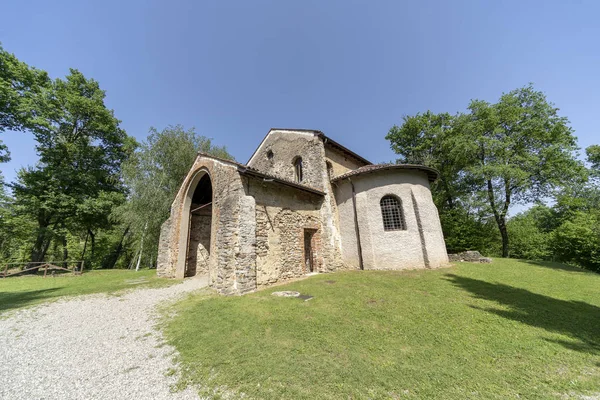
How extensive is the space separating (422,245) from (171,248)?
1457 cm

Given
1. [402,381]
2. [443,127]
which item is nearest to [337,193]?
[402,381]

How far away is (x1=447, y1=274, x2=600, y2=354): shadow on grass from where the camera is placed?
4.28 meters

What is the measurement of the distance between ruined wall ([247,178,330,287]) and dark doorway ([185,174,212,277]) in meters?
5.07

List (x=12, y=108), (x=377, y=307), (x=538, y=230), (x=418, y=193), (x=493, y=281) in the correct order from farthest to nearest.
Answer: (x=538, y=230) < (x=12, y=108) < (x=418, y=193) < (x=493, y=281) < (x=377, y=307)

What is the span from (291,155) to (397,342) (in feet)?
40.3

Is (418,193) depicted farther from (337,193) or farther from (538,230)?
(538,230)

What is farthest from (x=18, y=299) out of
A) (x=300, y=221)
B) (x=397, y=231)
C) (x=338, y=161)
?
(x=397, y=231)

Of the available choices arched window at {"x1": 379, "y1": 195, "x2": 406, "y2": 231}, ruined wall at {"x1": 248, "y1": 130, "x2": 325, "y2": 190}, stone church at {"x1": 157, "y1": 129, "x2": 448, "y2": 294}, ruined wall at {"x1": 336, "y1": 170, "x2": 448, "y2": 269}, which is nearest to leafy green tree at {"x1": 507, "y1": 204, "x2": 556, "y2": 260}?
ruined wall at {"x1": 336, "y1": 170, "x2": 448, "y2": 269}

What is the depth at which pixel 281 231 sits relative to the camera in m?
9.66

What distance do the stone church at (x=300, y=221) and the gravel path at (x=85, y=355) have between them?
3.21 meters

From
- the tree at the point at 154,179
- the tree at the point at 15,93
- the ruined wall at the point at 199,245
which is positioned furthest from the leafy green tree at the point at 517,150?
the tree at the point at 15,93

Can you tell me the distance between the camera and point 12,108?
54.6 feet

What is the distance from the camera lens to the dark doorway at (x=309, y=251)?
11266mm

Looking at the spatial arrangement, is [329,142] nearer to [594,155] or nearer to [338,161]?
[338,161]
